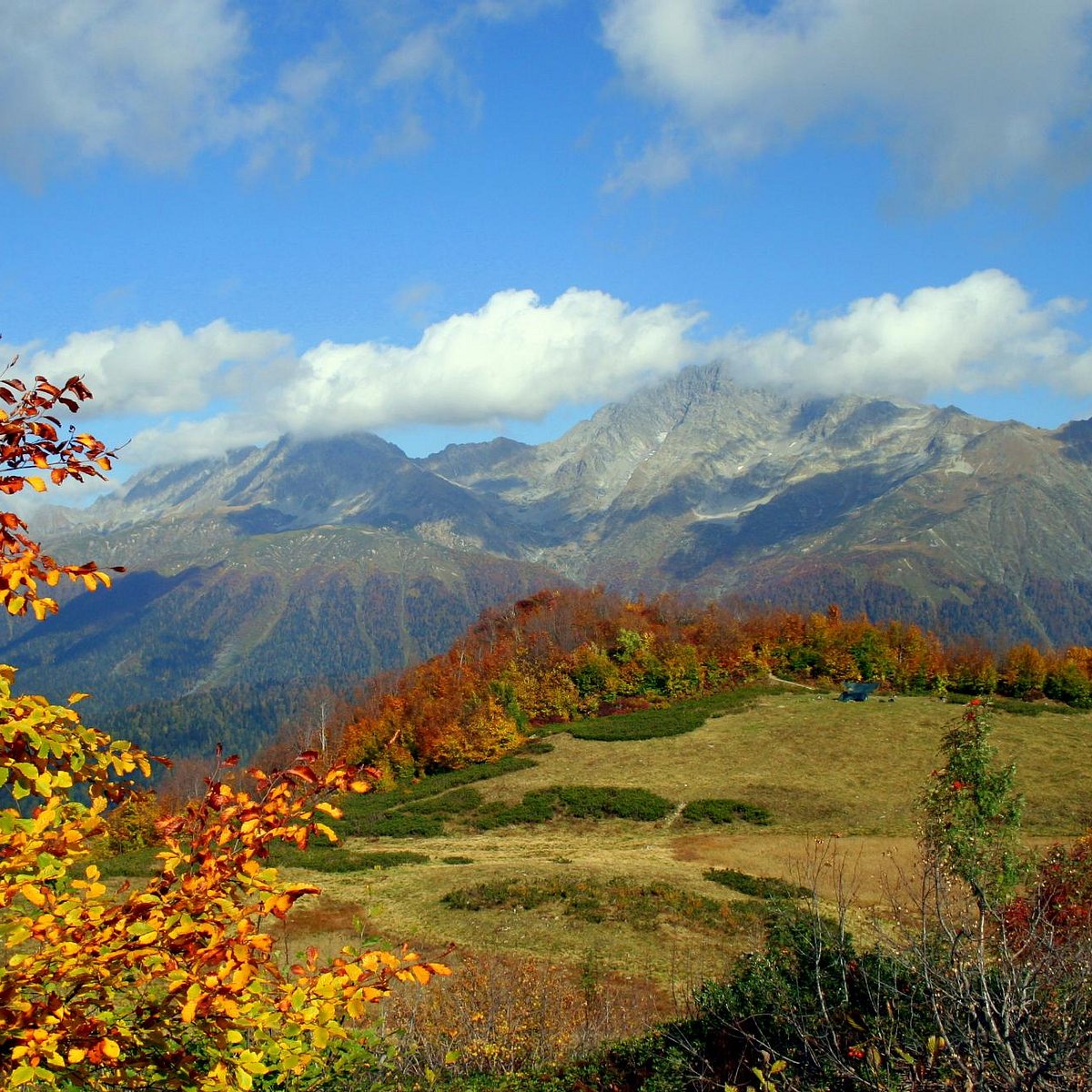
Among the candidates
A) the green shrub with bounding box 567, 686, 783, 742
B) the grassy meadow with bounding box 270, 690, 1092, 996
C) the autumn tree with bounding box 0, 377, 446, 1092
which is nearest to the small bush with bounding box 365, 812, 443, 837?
the grassy meadow with bounding box 270, 690, 1092, 996

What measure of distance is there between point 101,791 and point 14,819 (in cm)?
66

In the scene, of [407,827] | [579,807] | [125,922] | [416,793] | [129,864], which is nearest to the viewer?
[125,922]

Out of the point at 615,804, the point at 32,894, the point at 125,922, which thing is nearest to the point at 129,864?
the point at 615,804

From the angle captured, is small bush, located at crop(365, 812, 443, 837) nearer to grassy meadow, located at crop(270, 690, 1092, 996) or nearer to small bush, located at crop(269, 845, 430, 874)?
grassy meadow, located at crop(270, 690, 1092, 996)

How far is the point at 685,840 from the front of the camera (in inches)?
1567

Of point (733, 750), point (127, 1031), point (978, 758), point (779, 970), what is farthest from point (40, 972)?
point (733, 750)

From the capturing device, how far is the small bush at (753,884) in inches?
1096

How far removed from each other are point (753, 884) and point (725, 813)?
12553 mm

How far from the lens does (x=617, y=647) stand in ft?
258

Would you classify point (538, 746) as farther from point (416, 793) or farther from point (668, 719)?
point (668, 719)

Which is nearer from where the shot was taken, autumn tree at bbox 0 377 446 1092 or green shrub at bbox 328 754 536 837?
autumn tree at bbox 0 377 446 1092

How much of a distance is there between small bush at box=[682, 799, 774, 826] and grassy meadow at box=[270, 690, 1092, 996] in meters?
0.42

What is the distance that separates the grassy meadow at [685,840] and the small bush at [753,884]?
2.39 feet

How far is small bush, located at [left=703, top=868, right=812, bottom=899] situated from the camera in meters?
27.8
